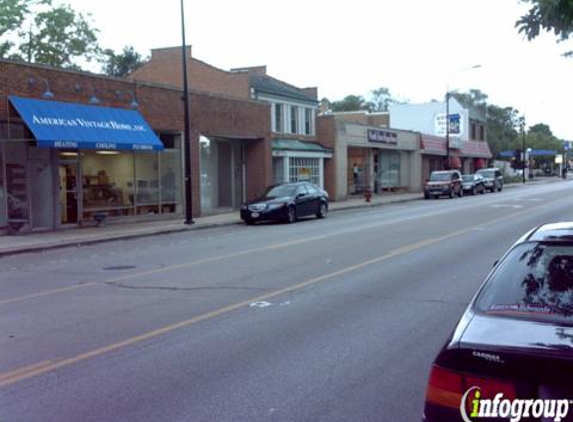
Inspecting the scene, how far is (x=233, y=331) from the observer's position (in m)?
7.12

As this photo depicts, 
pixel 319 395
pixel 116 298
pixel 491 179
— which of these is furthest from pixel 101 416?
pixel 491 179

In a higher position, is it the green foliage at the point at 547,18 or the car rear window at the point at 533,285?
the green foliage at the point at 547,18

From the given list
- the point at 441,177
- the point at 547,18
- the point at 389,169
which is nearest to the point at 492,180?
the point at 389,169

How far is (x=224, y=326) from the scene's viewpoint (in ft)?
24.1

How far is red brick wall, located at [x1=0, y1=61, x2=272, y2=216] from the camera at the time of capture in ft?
Result: 64.7

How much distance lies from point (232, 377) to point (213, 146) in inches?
999

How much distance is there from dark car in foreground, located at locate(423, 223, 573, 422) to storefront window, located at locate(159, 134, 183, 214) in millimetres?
23539

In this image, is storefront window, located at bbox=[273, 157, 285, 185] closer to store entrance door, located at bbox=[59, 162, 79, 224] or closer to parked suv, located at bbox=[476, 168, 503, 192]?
store entrance door, located at bbox=[59, 162, 79, 224]

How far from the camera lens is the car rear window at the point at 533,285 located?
352 cm

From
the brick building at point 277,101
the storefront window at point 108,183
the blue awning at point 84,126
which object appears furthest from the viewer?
the brick building at point 277,101

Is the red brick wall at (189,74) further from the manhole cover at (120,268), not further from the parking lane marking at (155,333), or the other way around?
the parking lane marking at (155,333)

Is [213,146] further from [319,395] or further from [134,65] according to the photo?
[134,65]

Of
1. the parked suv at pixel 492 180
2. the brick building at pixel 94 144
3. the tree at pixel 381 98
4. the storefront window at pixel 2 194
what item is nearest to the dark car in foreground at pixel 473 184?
the parked suv at pixel 492 180

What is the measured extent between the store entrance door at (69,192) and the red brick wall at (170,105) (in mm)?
2271
